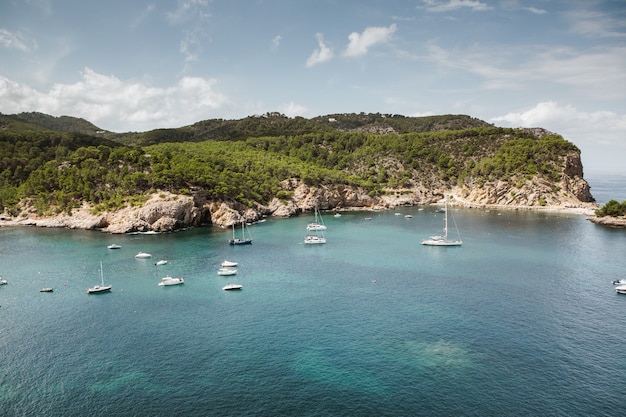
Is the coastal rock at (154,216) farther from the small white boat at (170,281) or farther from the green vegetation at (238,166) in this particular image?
the small white boat at (170,281)

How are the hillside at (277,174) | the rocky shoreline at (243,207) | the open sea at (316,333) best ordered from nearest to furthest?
the open sea at (316,333), the rocky shoreline at (243,207), the hillside at (277,174)

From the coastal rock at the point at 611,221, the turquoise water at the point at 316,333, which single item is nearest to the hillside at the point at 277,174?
the turquoise water at the point at 316,333

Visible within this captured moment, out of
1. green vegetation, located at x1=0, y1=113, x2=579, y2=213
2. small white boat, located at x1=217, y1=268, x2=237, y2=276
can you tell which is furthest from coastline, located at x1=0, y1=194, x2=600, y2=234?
small white boat, located at x1=217, y1=268, x2=237, y2=276

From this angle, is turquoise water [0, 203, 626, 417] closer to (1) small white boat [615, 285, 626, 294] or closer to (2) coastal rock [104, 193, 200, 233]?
(1) small white boat [615, 285, 626, 294]

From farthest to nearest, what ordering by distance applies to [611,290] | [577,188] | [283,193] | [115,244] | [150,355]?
[577,188] → [283,193] → [115,244] → [611,290] → [150,355]

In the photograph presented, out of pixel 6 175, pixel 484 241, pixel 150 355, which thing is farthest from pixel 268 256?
pixel 6 175

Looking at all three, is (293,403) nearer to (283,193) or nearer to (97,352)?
(97,352)
